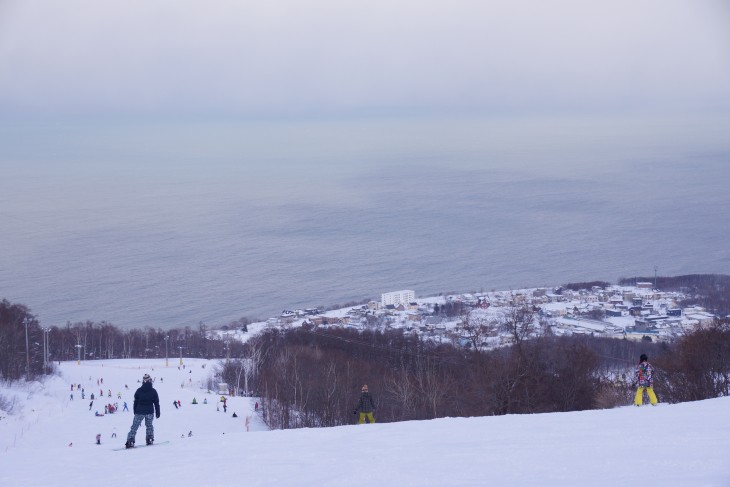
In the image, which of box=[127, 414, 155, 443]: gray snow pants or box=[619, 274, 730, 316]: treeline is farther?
box=[619, 274, 730, 316]: treeline

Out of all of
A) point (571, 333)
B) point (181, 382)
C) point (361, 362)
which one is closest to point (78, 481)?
point (361, 362)

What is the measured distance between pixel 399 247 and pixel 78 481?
162ft

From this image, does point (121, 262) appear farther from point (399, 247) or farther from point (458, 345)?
point (458, 345)

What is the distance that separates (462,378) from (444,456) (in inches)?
530

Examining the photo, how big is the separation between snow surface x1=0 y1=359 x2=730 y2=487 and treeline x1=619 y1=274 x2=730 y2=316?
29786 millimetres

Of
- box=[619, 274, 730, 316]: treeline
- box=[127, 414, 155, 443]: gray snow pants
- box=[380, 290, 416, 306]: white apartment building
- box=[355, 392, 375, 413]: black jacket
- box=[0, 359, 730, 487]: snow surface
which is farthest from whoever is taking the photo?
box=[380, 290, 416, 306]: white apartment building

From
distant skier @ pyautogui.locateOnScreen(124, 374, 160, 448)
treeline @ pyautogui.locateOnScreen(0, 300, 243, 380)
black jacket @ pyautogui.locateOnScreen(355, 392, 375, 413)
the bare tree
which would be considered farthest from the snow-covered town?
distant skier @ pyautogui.locateOnScreen(124, 374, 160, 448)

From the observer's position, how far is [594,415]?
26.0 ft

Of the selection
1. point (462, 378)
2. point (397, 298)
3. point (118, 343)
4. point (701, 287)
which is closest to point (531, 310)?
point (397, 298)

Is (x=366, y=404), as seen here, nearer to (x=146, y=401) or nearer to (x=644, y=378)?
(x=146, y=401)

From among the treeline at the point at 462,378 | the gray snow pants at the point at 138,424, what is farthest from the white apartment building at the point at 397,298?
the gray snow pants at the point at 138,424

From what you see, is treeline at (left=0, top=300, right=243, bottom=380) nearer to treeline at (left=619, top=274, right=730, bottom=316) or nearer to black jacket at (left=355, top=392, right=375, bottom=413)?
treeline at (left=619, top=274, right=730, bottom=316)

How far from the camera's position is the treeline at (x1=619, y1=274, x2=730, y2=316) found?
3644cm

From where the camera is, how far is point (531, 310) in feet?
107
